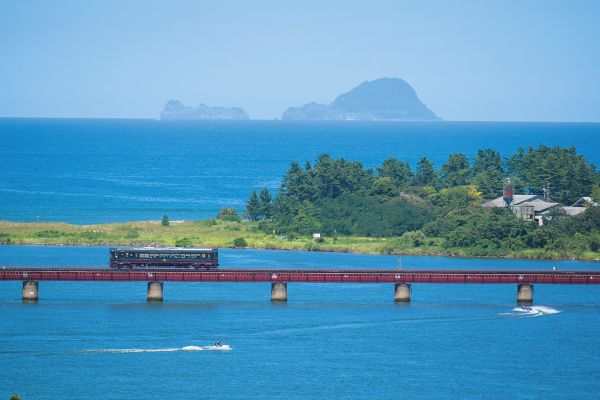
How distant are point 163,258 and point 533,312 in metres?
42.3

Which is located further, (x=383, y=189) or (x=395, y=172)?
(x=395, y=172)

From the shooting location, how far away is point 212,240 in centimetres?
13525

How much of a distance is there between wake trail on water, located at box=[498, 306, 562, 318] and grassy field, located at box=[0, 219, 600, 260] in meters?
33.8

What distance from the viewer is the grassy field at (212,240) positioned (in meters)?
128

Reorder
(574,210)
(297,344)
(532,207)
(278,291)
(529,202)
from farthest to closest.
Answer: (529,202) < (532,207) < (574,210) < (278,291) < (297,344)

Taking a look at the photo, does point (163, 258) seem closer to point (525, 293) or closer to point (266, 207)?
point (525, 293)

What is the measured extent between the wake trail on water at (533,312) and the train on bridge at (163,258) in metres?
34.0

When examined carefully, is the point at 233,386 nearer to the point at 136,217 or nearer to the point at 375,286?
the point at 375,286

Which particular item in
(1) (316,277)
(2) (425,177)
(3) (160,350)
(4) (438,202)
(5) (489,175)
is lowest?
(3) (160,350)

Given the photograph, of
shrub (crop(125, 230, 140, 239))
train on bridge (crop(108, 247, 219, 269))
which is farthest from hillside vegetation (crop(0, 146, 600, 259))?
train on bridge (crop(108, 247, 219, 269))

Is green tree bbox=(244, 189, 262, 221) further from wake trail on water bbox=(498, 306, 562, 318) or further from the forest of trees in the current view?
wake trail on water bbox=(498, 306, 562, 318)

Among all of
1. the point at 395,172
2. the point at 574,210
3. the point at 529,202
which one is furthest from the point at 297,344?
the point at 395,172

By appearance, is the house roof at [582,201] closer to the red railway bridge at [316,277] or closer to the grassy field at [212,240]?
the grassy field at [212,240]

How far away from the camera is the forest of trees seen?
129625 millimetres
